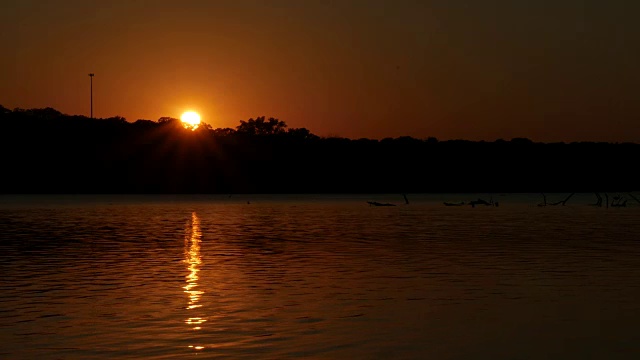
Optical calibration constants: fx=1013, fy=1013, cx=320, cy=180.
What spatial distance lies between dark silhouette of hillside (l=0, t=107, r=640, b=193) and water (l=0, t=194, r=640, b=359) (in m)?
119

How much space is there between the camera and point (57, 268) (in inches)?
1238

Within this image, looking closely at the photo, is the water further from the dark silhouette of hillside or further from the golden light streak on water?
the dark silhouette of hillside

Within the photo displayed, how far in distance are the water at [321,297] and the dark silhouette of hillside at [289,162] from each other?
11872cm

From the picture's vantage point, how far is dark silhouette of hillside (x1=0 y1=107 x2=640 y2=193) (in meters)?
163

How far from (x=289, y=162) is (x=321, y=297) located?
153 m

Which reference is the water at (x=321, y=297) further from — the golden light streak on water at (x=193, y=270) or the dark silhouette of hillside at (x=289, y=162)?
the dark silhouette of hillside at (x=289, y=162)

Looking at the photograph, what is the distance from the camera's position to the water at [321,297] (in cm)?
1762

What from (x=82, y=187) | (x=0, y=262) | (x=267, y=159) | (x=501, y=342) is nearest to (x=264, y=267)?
(x=0, y=262)

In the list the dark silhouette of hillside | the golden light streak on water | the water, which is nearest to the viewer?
the water

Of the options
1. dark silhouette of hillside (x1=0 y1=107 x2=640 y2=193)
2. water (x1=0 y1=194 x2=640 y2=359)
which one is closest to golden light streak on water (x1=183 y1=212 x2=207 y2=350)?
water (x1=0 y1=194 x2=640 y2=359)

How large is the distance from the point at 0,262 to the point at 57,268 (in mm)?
3235

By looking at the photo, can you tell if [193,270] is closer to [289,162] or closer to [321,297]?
[321,297]

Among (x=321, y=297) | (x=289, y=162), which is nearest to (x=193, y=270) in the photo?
(x=321, y=297)

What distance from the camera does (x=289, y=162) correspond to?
581 feet
